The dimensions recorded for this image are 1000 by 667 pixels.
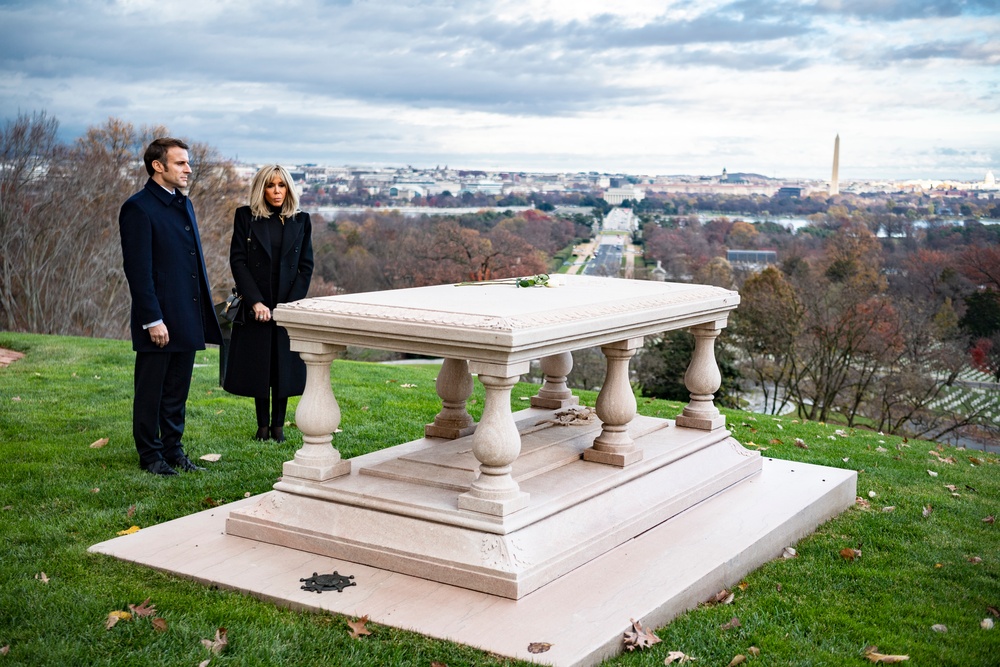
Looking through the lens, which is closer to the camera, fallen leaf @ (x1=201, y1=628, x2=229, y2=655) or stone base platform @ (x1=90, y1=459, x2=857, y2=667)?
fallen leaf @ (x1=201, y1=628, x2=229, y2=655)

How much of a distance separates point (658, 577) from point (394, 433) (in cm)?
359

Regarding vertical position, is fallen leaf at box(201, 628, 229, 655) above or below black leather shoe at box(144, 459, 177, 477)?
above

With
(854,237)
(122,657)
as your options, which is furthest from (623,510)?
(854,237)

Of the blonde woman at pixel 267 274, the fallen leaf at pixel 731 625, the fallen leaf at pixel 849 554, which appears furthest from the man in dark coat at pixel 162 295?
the fallen leaf at pixel 849 554

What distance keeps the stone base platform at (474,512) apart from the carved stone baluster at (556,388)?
3.04 feet

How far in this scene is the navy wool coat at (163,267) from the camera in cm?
570

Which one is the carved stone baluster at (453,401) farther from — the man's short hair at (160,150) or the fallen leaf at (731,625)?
the fallen leaf at (731,625)

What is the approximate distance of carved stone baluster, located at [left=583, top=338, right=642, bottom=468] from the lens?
5.18 metres

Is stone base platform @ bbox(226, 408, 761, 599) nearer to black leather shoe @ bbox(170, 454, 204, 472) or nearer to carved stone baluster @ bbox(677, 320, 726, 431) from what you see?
carved stone baluster @ bbox(677, 320, 726, 431)

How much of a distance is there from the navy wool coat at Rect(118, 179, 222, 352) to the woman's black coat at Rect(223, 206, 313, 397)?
0.99 feet

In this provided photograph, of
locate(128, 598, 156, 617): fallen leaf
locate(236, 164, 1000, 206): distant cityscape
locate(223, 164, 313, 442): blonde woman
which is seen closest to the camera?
locate(128, 598, 156, 617): fallen leaf

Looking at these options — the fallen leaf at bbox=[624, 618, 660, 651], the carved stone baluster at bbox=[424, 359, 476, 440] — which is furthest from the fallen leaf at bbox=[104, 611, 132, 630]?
the carved stone baluster at bbox=[424, 359, 476, 440]

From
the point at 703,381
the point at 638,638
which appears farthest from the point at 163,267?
the point at 638,638

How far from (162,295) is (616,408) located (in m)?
2.86
